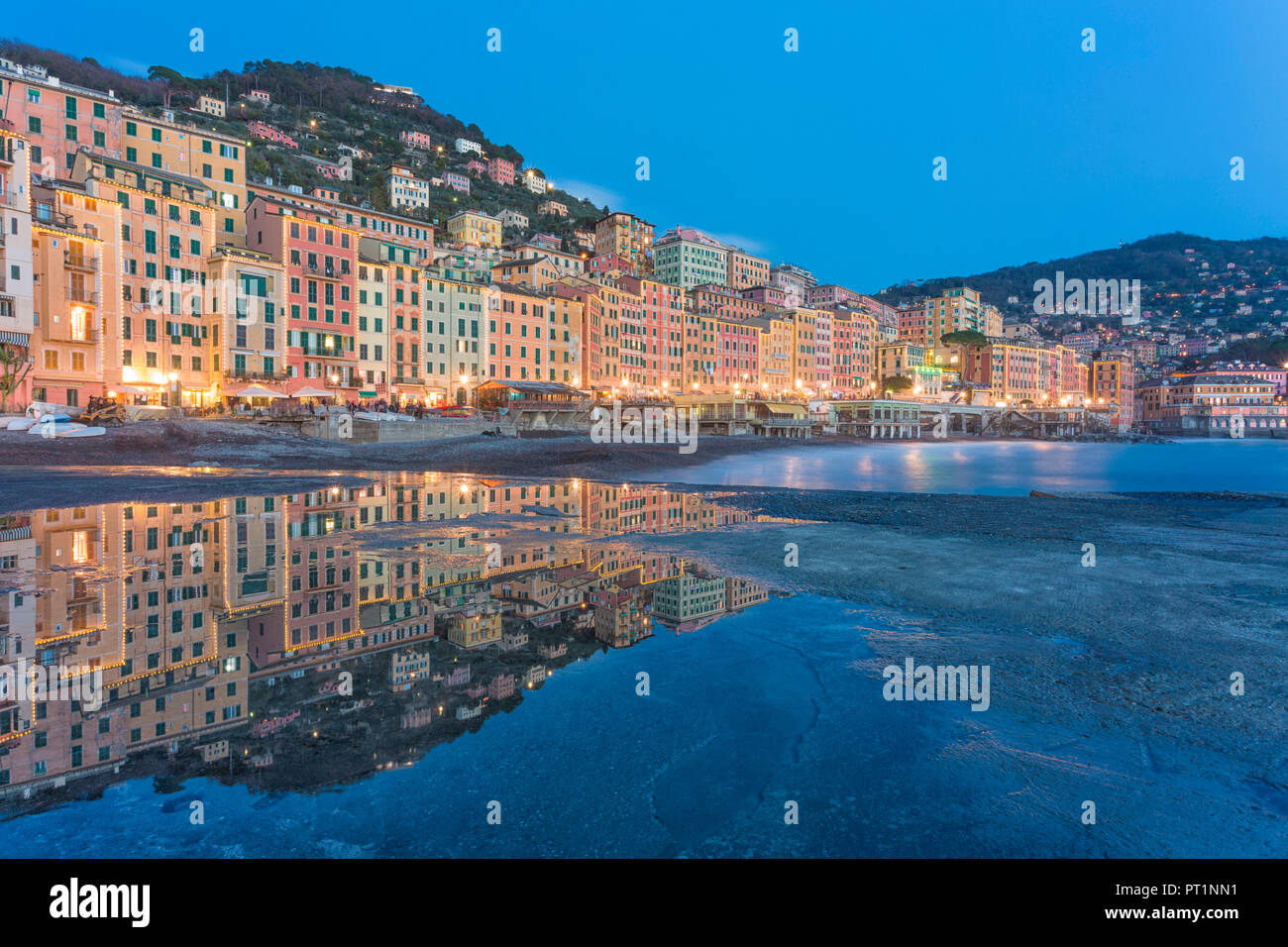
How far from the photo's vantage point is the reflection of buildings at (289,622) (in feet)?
15.4

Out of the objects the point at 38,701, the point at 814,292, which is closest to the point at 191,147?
the point at 38,701

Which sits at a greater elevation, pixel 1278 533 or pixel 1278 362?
pixel 1278 362

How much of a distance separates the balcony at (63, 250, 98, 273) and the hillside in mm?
63246

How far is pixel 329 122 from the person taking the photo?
516 ft

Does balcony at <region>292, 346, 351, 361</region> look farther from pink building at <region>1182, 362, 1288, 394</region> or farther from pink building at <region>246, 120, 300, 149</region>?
pink building at <region>1182, 362, 1288, 394</region>

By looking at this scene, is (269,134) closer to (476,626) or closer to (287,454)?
(287,454)

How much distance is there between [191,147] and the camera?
58.2 meters

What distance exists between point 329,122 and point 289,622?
183861 mm

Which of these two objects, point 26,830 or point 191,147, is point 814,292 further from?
point 26,830

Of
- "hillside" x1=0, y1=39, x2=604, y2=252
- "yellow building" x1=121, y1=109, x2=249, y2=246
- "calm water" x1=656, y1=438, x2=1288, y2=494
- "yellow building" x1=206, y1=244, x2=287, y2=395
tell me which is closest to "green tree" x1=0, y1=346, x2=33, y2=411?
"yellow building" x1=206, y1=244, x2=287, y2=395

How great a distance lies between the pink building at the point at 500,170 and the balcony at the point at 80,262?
14124 cm

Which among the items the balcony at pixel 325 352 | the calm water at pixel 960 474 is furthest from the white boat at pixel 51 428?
the calm water at pixel 960 474

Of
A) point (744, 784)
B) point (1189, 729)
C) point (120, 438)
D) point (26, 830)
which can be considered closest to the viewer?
point (26, 830)
